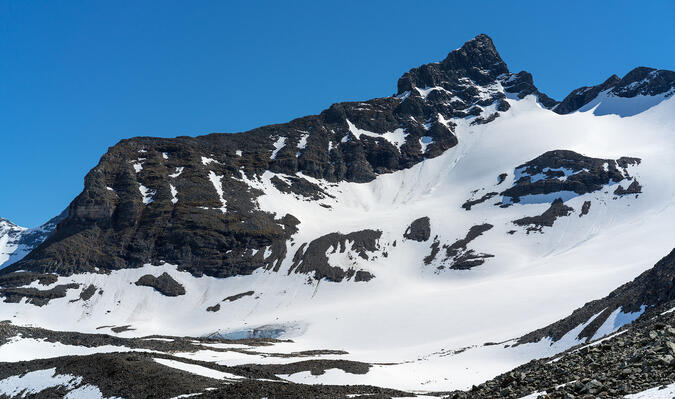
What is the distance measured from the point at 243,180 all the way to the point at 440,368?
135242 millimetres

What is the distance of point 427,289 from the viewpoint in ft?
391

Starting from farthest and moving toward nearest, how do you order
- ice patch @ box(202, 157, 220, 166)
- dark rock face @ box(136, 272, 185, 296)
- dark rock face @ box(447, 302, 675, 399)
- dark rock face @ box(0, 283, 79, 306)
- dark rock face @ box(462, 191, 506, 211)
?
ice patch @ box(202, 157, 220, 166) < dark rock face @ box(462, 191, 506, 211) < dark rock face @ box(136, 272, 185, 296) < dark rock face @ box(0, 283, 79, 306) < dark rock face @ box(447, 302, 675, 399)

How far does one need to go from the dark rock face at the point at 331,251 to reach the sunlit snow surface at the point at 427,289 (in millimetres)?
2667

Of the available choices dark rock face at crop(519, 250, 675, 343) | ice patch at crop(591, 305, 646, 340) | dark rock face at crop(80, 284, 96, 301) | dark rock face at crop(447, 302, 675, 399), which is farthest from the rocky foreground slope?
dark rock face at crop(80, 284, 96, 301)

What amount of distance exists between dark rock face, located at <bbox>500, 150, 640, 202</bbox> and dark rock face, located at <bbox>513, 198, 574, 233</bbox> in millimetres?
9733

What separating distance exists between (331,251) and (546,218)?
61523mm

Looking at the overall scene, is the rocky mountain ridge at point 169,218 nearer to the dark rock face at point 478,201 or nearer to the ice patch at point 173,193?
the ice patch at point 173,193

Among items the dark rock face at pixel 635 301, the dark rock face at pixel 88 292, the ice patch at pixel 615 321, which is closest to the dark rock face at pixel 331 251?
the dark rock face at pixel 88 292

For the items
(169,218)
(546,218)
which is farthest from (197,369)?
(546,218)

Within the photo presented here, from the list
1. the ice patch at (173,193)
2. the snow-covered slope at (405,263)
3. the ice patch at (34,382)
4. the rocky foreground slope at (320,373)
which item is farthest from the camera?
the ice patch at (173,193)

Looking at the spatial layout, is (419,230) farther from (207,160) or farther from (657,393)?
(657,393)

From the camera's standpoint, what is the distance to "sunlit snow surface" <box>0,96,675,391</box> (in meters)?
70.6

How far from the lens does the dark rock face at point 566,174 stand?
504ft

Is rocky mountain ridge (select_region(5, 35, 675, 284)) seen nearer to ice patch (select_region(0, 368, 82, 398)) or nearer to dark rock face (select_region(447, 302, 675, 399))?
ice patch (select_region(0, 368, 82, 398))
